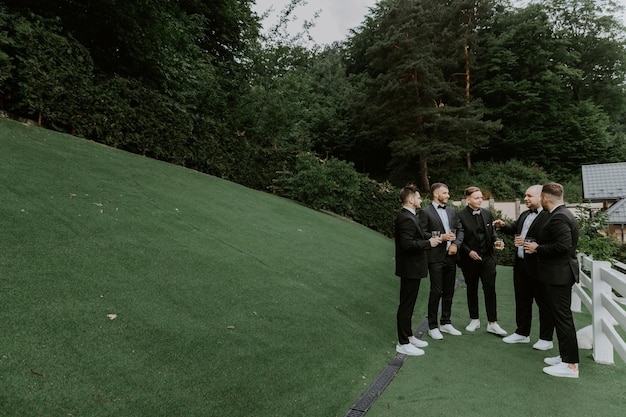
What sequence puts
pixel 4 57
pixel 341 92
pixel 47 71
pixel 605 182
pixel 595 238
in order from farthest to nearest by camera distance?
pixel 341 92
pixel 605 182
pixel 47 71
pixel 595 238
pixel 4 57

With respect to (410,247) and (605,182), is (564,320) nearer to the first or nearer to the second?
(410,247)

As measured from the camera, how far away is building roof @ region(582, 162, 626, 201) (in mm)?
18469

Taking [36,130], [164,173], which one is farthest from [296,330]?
[36,130]

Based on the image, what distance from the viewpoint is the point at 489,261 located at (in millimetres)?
5340

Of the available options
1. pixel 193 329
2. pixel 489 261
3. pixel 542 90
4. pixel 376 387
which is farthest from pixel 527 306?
pixel 542 90

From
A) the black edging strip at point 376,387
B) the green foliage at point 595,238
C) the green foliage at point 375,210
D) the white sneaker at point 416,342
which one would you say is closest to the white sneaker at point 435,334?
the white sneaker at point 416,342

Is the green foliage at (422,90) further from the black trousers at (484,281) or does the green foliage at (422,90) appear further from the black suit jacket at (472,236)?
the black trousers at (484,281)

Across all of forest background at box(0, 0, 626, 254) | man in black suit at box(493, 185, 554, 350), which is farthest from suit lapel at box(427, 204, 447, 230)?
forest background at box(0, 0, 626, 254)

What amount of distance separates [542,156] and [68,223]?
34.3 m

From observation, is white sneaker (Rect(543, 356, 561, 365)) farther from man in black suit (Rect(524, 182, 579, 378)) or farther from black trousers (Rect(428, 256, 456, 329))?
black trousers (Rect(428, 256, 456, 329))

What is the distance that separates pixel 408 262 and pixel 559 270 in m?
1.53

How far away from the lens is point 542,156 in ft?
102

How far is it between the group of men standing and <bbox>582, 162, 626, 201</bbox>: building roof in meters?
Result: 17.5

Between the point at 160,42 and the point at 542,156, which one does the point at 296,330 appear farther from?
the point at 542,156
